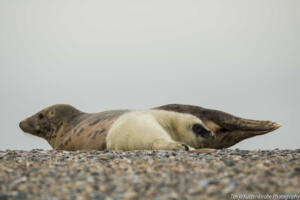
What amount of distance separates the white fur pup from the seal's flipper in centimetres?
143

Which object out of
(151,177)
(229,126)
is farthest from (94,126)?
(151,177)

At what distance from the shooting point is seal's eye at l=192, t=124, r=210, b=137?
7965mm

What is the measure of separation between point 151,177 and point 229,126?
542cm

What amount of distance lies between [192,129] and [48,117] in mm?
3765

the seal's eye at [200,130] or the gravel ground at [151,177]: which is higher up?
the seal's eye at [200,130]

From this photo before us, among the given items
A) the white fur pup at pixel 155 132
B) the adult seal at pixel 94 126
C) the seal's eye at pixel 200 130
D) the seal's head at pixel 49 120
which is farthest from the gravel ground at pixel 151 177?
the seal's head at pixel 49 120

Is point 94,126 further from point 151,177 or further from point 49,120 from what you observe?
point 151,177

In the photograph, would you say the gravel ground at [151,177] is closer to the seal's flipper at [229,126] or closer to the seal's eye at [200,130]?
the seal's eye at [200,130]

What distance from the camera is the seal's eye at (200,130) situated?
26.1 ft

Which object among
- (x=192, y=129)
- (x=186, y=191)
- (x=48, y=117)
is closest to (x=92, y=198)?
(x=186, y=191)

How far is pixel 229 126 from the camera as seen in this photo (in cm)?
945

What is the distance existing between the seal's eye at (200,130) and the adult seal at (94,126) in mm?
166

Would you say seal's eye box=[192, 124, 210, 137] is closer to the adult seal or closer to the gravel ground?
the adult seal

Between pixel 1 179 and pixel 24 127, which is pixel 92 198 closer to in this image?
pixel 1 179
